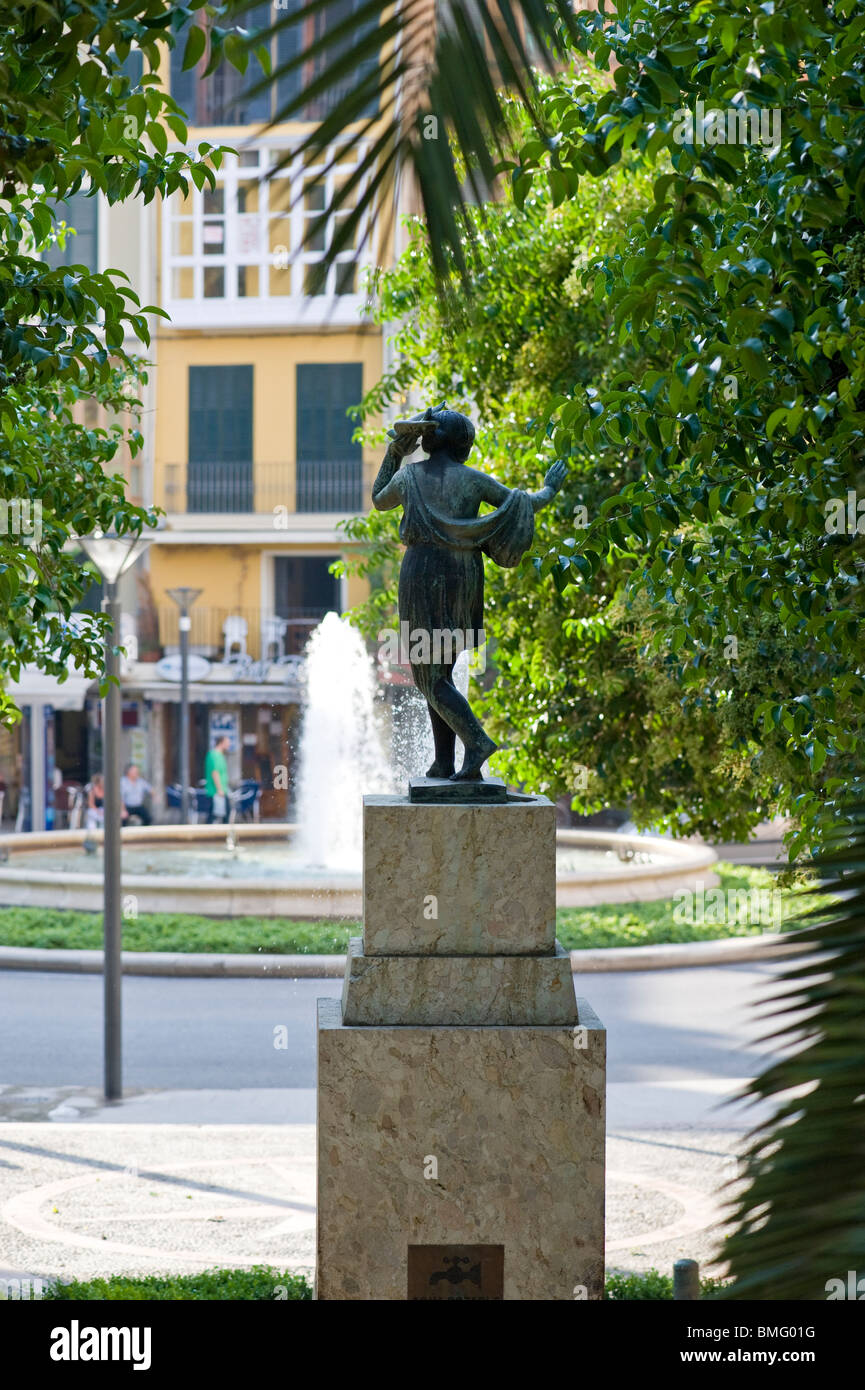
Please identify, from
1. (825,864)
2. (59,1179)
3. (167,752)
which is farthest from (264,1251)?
(167,752)

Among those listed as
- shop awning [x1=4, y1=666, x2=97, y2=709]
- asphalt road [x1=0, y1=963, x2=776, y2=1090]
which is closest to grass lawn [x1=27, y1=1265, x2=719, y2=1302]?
asphalt road [x1=0, y1=963, x2=776, y2=1090]

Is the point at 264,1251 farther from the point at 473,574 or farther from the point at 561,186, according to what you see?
the point at 561,186

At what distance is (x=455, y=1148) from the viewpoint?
5.75 meters

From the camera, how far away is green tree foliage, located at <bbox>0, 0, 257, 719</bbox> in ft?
7.85

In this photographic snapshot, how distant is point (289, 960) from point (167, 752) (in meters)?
20.4

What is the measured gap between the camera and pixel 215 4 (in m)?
0.76

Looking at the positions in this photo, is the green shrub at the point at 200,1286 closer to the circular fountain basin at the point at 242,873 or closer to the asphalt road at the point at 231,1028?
the asphalt road at the point at 231,1028

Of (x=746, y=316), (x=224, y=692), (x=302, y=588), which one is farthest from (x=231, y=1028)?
(x=302, y=588)

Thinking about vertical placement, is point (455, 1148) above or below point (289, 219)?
below

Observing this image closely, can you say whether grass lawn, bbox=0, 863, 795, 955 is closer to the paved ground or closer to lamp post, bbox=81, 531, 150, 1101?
the paved ground

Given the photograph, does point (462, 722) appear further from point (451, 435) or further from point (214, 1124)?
point (214, 1124)

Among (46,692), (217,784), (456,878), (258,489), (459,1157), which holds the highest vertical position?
(258,489)

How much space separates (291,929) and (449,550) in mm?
11350

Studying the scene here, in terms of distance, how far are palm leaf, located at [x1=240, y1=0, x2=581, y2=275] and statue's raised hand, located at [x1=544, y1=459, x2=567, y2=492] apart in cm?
548
